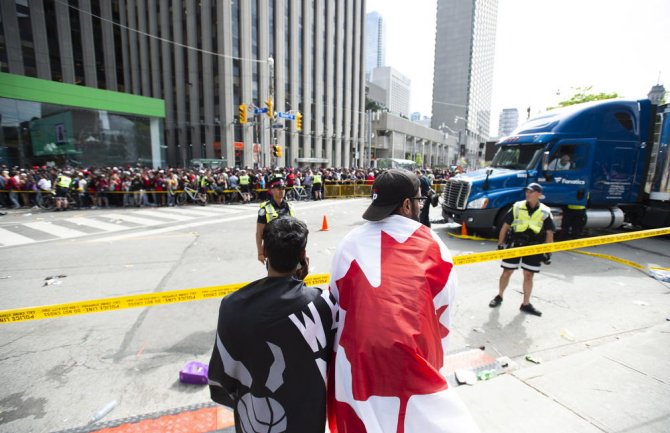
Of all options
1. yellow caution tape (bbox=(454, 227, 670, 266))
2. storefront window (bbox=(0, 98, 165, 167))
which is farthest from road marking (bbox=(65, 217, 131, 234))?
storefront window (bbox=(0, 98, 165, 167))

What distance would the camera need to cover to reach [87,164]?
25.8 metres

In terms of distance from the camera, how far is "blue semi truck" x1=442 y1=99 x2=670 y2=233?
895cm

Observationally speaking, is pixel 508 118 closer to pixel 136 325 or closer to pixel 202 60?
pixel 202 60

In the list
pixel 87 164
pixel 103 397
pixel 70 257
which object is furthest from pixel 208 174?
pixel 103 397

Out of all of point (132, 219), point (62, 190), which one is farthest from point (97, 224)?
point (62, 190)

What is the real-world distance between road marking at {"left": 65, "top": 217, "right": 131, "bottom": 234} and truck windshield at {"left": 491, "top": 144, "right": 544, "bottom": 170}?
12134 mm

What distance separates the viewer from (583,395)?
3068 millimetres

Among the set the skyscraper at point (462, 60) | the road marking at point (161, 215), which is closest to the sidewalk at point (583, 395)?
the road marking at point (161, 215)

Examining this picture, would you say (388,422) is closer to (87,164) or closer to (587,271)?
(587,271)

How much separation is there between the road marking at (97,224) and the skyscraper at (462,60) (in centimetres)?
10176

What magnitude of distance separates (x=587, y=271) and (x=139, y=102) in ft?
102

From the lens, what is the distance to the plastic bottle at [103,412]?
2898mm

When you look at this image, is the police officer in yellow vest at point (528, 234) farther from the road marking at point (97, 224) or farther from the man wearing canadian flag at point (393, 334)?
the road marking at point (97, 224)

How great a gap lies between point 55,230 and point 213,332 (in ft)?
32.0
